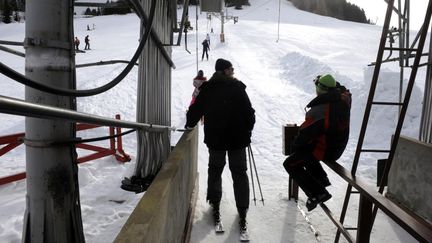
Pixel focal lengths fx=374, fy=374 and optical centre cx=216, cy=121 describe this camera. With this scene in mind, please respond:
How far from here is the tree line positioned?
88.8m

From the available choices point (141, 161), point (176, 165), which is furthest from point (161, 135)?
point (176, 165)

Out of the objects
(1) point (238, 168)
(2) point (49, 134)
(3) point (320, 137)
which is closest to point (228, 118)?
(1) point (238, 168)

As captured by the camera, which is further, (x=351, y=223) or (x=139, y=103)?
(x=351, y=223)

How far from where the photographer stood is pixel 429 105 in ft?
17.6

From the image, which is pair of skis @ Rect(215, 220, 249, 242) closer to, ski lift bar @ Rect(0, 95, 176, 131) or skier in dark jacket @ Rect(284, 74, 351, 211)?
skier in dark jacket @ Rect(284, 74, 351, 211)

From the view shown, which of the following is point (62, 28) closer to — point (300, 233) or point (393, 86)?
point (300, 233)

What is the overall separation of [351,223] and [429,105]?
6.85 ft

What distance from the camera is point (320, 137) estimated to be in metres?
3.98

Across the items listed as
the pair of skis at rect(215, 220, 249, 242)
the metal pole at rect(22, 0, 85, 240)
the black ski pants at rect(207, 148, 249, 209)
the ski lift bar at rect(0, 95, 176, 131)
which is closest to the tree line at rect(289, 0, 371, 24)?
the black ski pants at rect(207, 148, 249, 209)

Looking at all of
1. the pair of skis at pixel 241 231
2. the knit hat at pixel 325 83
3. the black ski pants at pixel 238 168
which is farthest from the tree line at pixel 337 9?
the pair of skis at pixel 241 231

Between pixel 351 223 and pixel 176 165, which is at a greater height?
pixel 176 165

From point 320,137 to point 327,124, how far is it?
202mm

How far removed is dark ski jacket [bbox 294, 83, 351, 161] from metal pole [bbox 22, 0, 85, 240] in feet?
8.40

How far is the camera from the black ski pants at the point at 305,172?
4102 millimetres
